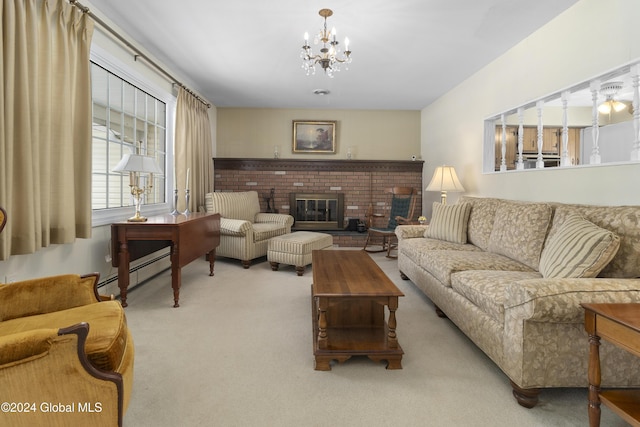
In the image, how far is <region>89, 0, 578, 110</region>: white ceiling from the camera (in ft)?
8.84

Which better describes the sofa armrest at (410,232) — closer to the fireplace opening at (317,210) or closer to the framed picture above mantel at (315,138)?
→ the fireplace opening at (317,210)

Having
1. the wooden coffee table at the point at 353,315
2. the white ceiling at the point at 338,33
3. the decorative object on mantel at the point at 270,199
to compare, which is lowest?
the wooden coffee table at the point at 353,315

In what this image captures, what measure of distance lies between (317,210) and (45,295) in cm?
479

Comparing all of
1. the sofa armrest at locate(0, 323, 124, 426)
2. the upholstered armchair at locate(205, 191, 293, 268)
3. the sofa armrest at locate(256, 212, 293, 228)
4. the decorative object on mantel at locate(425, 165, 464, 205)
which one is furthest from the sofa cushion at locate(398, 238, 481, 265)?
the sofa armrest at locate(0, 323, 124, 426)

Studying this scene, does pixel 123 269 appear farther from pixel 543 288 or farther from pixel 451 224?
pixel 451 224

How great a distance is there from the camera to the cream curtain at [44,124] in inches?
73.7

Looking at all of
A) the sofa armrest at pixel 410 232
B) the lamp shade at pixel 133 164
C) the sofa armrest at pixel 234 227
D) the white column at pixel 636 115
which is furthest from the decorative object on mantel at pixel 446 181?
the lamp shade at pixel 133 164

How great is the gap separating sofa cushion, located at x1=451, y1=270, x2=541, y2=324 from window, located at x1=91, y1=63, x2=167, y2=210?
2.89 m

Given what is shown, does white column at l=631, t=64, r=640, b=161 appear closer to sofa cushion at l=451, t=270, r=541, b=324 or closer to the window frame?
sofa cushion at l=451, t=270, r=541, b=324

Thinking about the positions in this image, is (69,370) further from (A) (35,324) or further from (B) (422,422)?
(B) (422,422)

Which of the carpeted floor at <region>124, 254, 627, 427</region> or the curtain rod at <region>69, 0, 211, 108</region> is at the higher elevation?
the curtain rod at <region>69, 0, 211, 108</region>

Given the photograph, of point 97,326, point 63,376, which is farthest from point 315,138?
point 63,376

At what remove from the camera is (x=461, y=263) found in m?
2.45

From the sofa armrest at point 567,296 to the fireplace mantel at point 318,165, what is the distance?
184 inches
